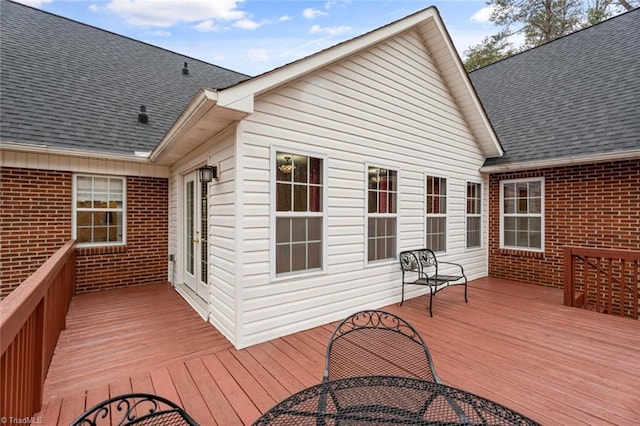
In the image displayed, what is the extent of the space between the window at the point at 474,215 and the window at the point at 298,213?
13.6 feet

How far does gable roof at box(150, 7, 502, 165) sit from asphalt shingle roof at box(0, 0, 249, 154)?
135cm

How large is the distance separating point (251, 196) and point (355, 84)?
2.36 meters

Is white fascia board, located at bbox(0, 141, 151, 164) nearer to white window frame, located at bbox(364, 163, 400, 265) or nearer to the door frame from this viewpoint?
the door frame

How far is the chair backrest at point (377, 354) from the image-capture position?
8.11 ft

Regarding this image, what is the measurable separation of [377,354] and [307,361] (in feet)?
2.35

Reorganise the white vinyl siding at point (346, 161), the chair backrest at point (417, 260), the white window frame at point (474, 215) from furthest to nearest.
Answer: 1. the white window frame at point (474, 215)
2. the chair backrest at point (417, 260)
3. the white vinyl siding at point (346, 161)

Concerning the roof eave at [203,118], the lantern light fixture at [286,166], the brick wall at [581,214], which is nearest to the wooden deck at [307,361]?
the brick wall at [581,214]

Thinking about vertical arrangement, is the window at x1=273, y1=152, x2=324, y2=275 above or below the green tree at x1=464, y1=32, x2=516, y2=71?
below

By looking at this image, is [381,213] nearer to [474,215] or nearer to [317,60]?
[317,60]

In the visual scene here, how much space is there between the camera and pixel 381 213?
4.76m

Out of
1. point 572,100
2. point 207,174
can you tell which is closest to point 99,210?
point 207,174

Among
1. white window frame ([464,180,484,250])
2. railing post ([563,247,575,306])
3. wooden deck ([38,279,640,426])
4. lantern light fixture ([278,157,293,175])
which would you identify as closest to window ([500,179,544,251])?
white window frame ([464,180,484,250])

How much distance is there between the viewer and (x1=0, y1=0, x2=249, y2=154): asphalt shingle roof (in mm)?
5148

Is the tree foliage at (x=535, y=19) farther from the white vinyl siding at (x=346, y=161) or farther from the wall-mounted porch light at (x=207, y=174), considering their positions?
the wall-mounted porch light at (x=207, y=174)
